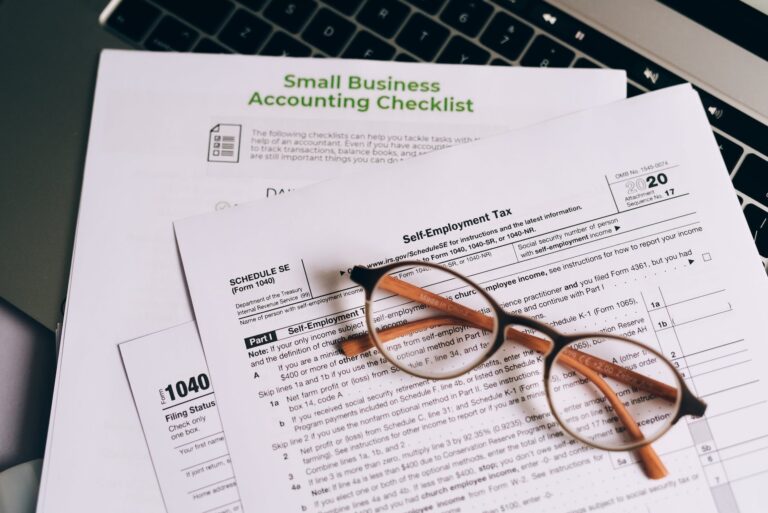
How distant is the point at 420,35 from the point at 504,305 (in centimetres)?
25

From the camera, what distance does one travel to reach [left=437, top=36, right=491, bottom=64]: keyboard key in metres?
0.57

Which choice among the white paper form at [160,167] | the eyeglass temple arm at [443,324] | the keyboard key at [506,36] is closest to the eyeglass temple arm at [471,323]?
the eyeglass temple arm at [443,324]

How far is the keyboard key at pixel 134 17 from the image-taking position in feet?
1.90

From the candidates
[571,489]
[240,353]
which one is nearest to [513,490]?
[571,489]

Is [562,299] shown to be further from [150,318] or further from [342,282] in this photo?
[150,318]

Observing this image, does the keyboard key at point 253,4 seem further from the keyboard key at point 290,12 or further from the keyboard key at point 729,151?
the keyboard key at point 729,151

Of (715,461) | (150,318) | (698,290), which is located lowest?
(715,461)

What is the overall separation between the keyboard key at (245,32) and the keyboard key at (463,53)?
0.17 m

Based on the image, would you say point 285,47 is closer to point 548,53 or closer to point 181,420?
point 548,53

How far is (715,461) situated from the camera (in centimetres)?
51

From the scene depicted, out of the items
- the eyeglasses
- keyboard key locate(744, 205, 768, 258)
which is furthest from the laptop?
the eyeglasses

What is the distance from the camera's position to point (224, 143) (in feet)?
1.88

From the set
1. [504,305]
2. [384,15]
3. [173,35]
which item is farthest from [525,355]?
[173,35]

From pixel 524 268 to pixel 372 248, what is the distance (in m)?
0.13
